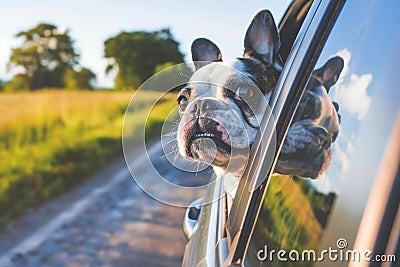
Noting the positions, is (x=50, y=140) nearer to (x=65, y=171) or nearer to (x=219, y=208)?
(x=65, y=171)

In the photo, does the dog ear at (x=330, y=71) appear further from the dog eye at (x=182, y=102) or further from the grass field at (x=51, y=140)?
the grass field at (x=51, y=140)

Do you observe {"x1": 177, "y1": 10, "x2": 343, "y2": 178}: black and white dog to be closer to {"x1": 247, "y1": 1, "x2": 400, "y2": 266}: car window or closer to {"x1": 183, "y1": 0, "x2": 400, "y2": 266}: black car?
{"x1": 183, "y1": 0, "x2": 400, "y2": 266}: black car

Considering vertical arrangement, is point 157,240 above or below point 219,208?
below

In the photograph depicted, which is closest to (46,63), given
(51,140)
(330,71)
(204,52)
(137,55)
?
(51,140)

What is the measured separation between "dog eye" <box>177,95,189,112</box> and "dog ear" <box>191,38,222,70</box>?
117 millimetres

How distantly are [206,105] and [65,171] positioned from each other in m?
7.64

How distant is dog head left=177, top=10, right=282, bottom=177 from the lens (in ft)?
6.55

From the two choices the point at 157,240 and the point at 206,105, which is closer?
the point at 206,105

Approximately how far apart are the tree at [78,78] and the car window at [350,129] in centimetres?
1073

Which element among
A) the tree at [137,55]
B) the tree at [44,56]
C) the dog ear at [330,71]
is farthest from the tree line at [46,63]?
the dog ear at [330,71]

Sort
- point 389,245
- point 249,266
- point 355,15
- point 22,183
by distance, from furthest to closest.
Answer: point 22,183, point 249,266, point 355,15, point 389,245

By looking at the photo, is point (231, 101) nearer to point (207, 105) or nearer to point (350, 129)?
point (207, 105)

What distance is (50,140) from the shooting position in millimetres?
10562

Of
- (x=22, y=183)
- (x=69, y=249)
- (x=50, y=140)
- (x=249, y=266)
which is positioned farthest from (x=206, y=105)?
(x=50, y=140)
